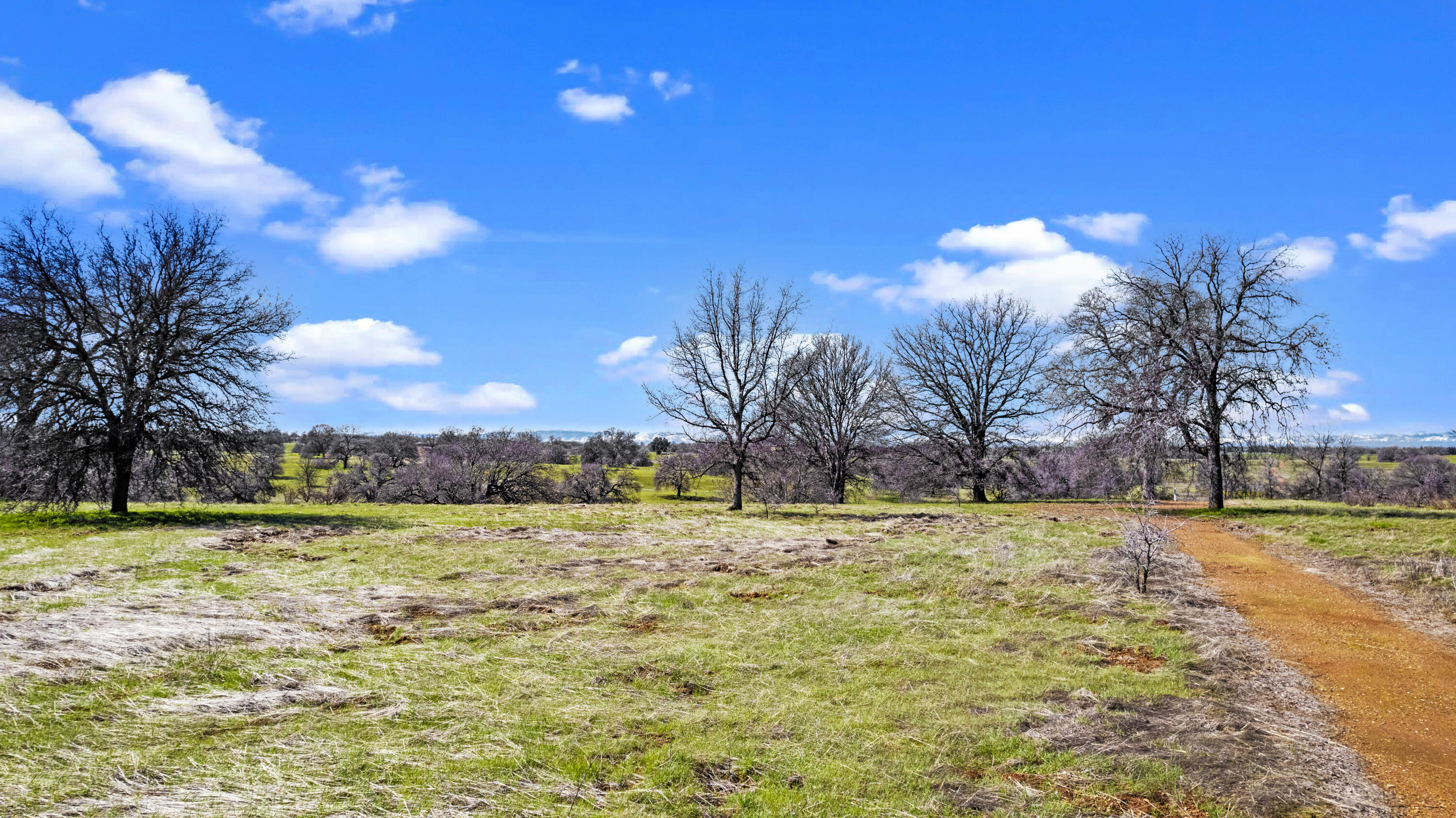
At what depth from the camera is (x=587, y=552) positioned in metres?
15.1

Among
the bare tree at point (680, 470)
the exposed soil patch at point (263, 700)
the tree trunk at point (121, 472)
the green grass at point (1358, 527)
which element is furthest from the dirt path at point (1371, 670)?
the tree trunk at point (121, 472)

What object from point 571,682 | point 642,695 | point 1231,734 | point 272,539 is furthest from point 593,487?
point 1231,734

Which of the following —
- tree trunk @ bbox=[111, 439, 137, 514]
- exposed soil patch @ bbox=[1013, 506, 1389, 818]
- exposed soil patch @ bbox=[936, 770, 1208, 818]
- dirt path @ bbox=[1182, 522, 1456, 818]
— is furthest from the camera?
tree trunk @ bbox=[111, 439, 137, 514]

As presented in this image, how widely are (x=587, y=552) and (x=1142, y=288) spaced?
22.5 metres

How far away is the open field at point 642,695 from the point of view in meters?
4.56

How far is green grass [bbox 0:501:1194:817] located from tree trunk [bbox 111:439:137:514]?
34.9 ft

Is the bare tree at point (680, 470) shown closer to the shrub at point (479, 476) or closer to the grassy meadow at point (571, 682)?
the shrub at point (479, 476)

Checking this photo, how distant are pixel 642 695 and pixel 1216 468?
1006 inches

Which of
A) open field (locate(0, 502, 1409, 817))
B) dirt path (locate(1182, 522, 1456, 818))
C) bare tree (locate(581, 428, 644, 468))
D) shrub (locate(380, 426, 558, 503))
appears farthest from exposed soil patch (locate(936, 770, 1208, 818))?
bare tree (locate(581, 428, 644, 468))

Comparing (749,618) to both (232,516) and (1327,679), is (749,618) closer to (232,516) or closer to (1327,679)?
(1327,679)

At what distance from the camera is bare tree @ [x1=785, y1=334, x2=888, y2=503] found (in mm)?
38312

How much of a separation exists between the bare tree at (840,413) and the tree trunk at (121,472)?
Answer: 26495mm

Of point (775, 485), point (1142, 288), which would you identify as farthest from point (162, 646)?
point (1142, 288)

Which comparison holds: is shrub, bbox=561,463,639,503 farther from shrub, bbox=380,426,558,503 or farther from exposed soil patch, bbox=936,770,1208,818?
exposed soil patch, bbox=936,770,1208,818
